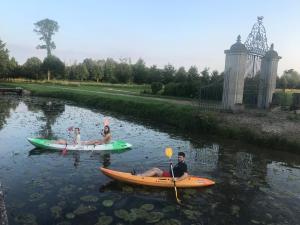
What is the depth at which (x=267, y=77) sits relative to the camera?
22.8 m

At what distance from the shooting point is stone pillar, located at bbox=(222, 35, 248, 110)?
2025 cm

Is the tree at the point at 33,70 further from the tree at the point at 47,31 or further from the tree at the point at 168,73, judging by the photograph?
the tree at the point at 168,73

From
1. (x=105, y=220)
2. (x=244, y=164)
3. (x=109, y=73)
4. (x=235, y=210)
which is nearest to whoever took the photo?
(x=105, y=220)

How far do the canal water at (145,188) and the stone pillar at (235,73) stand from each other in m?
3.51

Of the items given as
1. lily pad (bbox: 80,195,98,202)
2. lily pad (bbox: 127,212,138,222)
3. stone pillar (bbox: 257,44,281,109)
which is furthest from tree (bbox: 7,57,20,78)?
lily pad (bbox: 127,212,138,222)

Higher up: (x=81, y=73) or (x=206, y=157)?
(x=81, y=73)

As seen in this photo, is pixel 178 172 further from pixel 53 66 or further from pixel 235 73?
pixel 53 66

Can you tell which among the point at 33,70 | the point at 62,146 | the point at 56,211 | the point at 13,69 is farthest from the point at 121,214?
the point at 13,69

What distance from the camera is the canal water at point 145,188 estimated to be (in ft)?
28.9

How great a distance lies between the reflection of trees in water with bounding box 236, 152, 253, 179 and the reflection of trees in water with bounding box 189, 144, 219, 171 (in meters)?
0.99

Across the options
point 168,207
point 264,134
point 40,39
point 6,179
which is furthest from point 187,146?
point 40,39

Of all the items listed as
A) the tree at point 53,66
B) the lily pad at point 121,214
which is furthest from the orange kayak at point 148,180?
the tree at point 53,66

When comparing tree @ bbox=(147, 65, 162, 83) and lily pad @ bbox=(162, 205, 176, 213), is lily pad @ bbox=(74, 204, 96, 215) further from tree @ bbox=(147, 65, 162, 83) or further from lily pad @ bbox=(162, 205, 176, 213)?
tree @ bbox=(147, 65, 162, 83)

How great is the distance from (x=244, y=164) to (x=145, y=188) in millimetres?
5680
